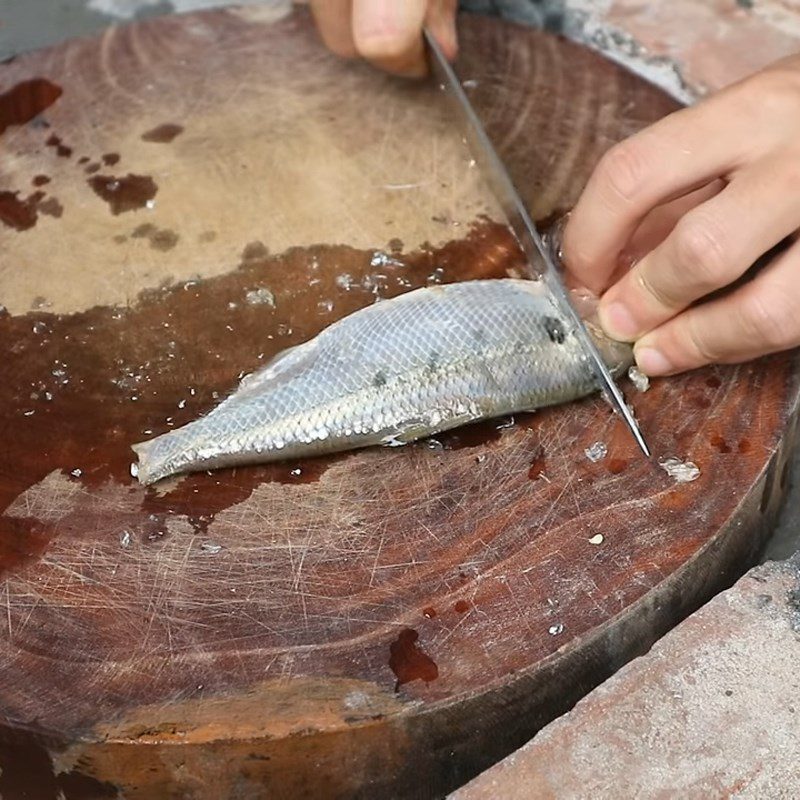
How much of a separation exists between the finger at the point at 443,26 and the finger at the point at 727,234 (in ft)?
2.49

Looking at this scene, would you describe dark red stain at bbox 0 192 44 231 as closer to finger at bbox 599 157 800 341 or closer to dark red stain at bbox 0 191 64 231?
dark red stain at bbox 0 191 64 231

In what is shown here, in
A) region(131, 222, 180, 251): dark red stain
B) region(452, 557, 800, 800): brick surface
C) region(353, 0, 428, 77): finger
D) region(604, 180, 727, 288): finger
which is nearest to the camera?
region(452, 557, 800, 800): brick surface

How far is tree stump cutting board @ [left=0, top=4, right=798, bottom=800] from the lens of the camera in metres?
1.33

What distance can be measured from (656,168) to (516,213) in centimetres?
36

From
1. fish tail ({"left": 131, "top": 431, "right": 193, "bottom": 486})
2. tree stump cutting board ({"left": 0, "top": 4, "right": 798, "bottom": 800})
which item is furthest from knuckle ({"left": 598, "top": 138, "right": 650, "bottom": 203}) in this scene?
fish tail ({"left": 131, "top": 431, "right": 193, "bottom": 486})

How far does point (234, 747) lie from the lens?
1.29 metres

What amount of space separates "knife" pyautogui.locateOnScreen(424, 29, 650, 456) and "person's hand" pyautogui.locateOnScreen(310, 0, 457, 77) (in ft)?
0.14

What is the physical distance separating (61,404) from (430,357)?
549 millimetres

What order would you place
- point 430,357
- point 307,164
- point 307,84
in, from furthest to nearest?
point 307,84
point 307,164
point 430,357

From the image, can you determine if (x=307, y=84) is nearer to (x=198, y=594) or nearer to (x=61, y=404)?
(x=61, y=404)

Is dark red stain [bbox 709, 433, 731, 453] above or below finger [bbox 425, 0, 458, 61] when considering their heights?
below

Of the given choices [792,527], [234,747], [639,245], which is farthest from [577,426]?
[234,747]

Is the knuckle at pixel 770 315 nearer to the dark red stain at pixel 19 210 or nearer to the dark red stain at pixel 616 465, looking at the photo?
the dark red stain at pixel 616 465

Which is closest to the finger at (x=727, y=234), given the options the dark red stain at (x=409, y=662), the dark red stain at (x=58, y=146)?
the dark red stain at (x=409, y=662)
